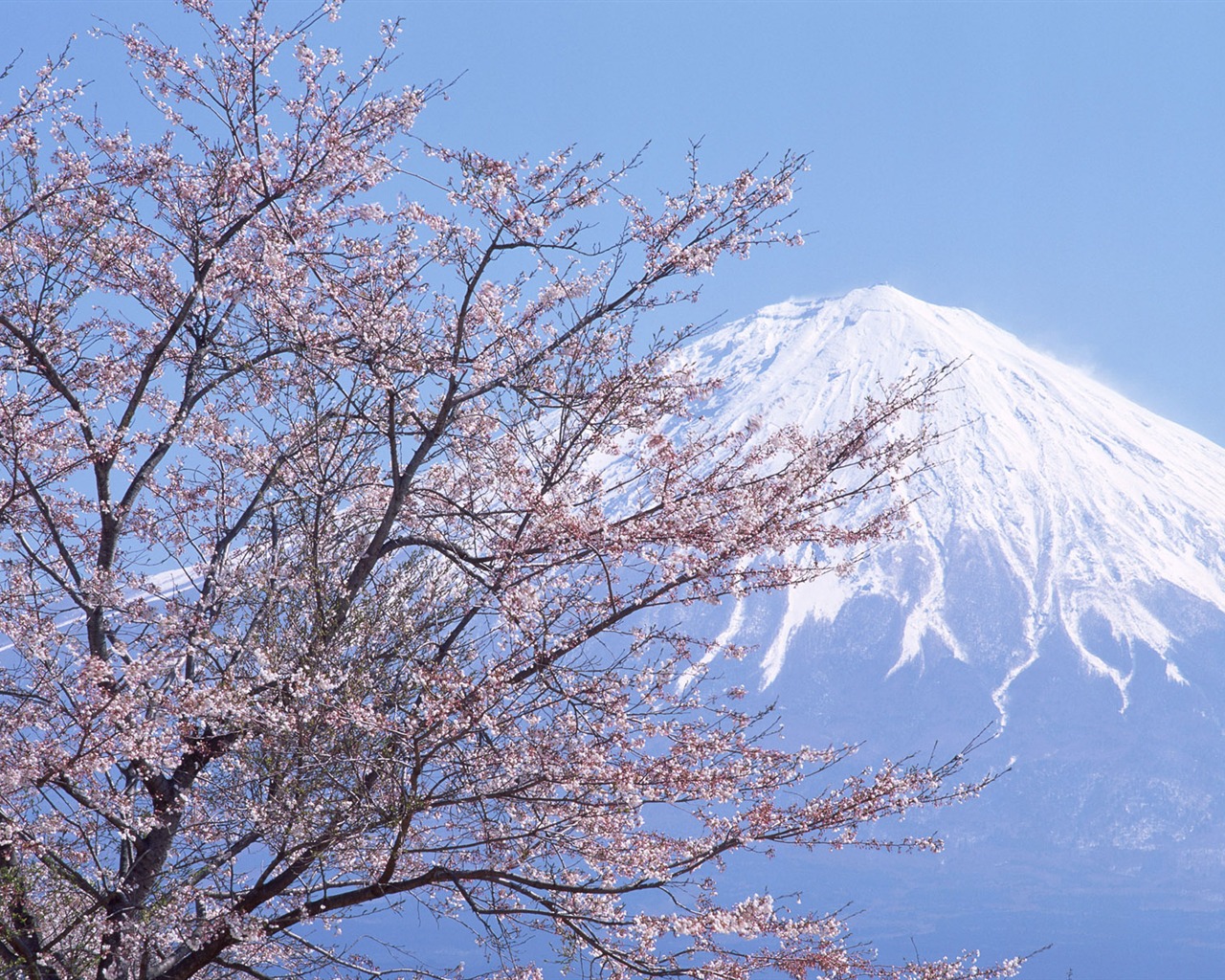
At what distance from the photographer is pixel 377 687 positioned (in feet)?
15.8

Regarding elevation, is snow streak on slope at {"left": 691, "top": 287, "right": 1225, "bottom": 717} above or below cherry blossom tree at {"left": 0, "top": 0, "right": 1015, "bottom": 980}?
above

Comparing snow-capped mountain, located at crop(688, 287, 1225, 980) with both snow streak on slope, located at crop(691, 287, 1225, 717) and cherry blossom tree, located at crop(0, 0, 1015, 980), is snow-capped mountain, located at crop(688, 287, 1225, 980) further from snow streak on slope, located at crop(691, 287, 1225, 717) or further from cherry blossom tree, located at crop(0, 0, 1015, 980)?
cherry blossom tree, located at crop(0, 0, 1015, 980)

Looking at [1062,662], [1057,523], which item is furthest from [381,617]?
[1062,662]

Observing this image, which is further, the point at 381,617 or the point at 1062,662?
the point at 1062,662

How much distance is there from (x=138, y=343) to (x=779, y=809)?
14.0 ft

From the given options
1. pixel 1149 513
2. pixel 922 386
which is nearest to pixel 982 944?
pixel 1149 513

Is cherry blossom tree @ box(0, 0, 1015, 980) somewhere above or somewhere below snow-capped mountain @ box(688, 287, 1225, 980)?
below

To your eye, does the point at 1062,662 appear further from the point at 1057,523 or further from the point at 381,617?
the point at 381,617

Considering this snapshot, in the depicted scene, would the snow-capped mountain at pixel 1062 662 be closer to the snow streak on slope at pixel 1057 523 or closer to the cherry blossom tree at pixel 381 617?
the snow streak on slope at pixel 1057 523

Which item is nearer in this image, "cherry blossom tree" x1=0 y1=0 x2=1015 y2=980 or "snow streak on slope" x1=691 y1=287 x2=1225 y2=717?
"cherry blossom tree" x1=0 y1=0 x2=1015 y2=980

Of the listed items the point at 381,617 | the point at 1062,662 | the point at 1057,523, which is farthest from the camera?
the point at 1062,662

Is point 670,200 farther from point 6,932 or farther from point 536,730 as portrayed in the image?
point 6,932

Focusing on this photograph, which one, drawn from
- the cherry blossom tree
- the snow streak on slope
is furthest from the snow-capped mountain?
the cherry blossom tree

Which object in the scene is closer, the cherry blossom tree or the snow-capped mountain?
the cherry blossom tree
